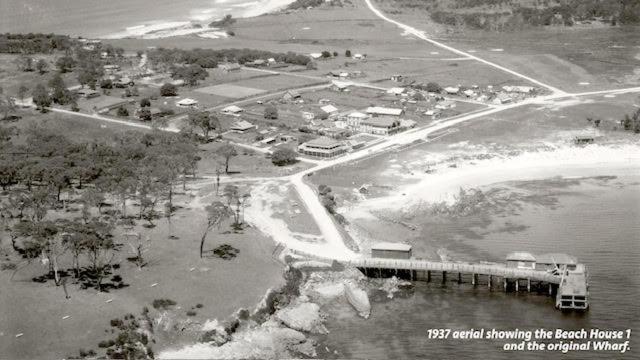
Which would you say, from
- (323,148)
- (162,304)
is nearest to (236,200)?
(323,148)

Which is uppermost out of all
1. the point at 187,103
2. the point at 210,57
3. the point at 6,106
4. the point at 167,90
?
the point at 210,57

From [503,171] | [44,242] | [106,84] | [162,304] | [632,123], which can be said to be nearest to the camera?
[162,304]

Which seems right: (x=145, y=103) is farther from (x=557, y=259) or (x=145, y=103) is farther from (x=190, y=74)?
(x=557, y=259)

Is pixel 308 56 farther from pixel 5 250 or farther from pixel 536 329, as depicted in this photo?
pixel 536 329

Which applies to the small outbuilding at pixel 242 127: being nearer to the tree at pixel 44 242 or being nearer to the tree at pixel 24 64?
the tree at pixel 44 242

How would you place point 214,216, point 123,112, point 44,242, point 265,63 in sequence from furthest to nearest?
point 265,63
point 123,112
point 214,216
point 44,242

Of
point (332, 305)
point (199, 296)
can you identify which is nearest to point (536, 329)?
point (332, 305)

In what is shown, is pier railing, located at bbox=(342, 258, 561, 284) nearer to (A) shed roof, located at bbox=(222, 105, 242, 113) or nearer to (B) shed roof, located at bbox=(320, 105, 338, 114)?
(B) shed roof, located at bbox=(320, 105, 338, 114)
